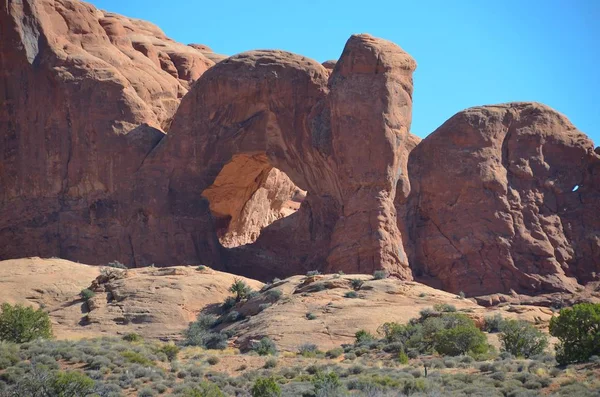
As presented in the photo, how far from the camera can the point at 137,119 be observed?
182 feet

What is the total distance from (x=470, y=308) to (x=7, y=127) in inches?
929

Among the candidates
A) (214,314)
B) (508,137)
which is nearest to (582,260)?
(508,137)

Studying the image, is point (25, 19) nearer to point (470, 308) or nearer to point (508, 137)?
point (508, 137)

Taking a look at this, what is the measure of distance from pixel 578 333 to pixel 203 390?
9906 mm

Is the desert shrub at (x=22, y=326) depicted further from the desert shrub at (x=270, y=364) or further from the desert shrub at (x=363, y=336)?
the desert shrub at (x=363, y=336)

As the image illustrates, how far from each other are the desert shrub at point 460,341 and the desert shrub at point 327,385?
625 cm

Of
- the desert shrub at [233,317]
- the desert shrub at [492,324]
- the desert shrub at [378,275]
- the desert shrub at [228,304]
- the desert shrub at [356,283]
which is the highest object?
the desert shrub at [378,275]

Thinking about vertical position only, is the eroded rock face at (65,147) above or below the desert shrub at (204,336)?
above

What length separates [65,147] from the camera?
179 ft

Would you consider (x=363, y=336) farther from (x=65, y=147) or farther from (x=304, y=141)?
(x=65, y=147)

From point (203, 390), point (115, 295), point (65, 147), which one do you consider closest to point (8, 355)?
point (203, 390)

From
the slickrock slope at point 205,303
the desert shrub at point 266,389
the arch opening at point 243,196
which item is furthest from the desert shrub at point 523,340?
the arch opening at point 243,196

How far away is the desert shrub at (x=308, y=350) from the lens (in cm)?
3612

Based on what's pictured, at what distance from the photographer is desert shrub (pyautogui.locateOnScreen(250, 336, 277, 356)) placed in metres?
36.7
